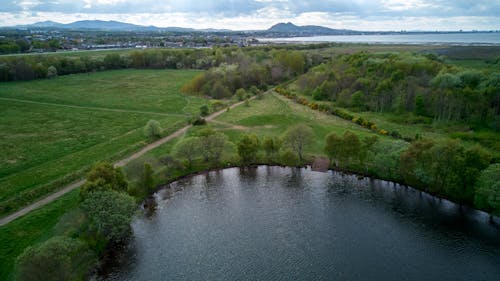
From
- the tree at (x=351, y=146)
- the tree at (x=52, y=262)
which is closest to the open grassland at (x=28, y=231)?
the tree at (x=52, y=262)

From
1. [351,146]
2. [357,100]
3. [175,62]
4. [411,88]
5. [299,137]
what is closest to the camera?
[351,146]

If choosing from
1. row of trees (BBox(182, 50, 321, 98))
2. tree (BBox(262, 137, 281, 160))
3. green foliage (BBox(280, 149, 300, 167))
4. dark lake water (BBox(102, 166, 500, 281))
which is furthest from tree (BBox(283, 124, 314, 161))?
row of trees (BBox(182, 50, 321, 98))

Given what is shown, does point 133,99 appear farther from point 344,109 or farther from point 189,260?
point 189,260

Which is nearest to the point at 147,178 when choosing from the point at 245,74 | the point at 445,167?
the point at 445,167

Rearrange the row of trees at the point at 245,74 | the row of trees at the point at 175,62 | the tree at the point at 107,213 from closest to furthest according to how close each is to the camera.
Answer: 1. the tree at the point at 107,213
2. the row of trees at the point at 245,74
3. the row of trees at the point at 175,62

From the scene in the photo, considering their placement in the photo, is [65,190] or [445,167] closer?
[445,167]

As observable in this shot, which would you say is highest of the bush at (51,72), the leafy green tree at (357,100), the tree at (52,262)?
the bush at (51,72)

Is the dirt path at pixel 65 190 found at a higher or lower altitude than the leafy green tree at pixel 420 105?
lower

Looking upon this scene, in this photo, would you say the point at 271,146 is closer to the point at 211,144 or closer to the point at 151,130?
the point at 211,144

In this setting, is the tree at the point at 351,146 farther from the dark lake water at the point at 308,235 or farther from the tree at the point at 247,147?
the tree at the point at 247,147
